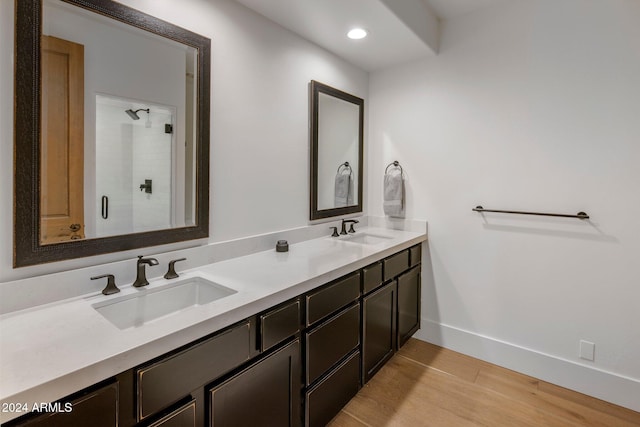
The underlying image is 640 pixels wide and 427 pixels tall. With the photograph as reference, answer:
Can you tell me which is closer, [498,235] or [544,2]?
[544,2]

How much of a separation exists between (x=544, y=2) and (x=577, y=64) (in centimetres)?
49

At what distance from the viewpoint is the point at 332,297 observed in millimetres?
1688

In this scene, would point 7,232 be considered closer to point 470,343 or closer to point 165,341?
point 165,341

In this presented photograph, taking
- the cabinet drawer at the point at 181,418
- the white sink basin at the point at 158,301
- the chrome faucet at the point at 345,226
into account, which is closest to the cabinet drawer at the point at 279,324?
the white sink basin at the point at 158,301

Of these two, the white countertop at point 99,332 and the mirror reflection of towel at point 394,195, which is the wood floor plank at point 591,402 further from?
the white countertop at point 99,332

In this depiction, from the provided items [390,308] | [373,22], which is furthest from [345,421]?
[373,22]

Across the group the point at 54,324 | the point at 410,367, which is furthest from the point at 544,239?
the point at 54,324

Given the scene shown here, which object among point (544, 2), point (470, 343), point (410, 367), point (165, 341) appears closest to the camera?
point (165, 341)

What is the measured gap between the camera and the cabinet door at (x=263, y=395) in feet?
3.75

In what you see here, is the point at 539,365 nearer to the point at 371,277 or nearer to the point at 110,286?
the point at 371,277

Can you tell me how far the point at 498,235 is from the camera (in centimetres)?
238

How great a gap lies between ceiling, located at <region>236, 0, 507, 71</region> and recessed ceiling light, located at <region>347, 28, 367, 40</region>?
4 cm

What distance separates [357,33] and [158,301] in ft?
6.72

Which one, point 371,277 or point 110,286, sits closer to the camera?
point 110,286
